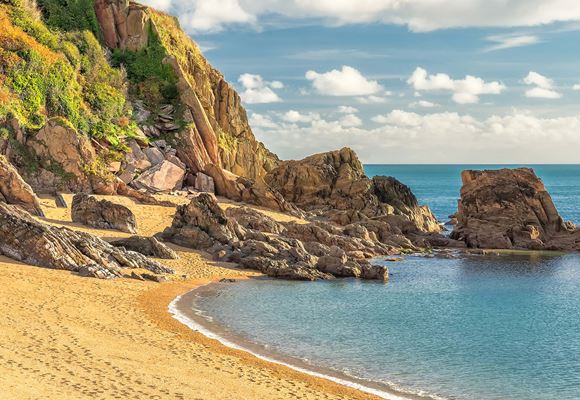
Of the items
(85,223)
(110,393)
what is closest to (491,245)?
(85,223)

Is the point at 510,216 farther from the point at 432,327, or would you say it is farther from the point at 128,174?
the point at 432,327

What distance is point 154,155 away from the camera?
66.8 meters

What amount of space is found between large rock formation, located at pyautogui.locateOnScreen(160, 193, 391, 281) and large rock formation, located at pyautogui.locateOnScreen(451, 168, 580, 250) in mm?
21064

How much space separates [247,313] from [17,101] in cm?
3779

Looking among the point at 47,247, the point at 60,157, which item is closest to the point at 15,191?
the point at 60,157

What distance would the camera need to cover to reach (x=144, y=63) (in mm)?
77375

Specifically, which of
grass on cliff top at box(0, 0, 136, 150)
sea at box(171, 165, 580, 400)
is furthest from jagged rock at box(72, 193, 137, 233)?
grass on cliff top at box(0, 0, 136, 150)

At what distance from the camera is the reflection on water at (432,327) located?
22875mm

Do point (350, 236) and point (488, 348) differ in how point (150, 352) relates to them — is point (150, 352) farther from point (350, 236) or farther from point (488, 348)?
point (350, 236)

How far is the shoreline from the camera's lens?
68.4 ft

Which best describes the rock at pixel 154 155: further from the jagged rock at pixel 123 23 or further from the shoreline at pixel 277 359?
the shoreline at pixel 277 359

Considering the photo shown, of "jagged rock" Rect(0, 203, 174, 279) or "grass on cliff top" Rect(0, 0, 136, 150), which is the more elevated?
"grass on cliff top" Rect(0, 0, 136, 150)

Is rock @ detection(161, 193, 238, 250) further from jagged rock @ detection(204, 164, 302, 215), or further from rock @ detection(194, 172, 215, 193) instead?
jagged rock @ detection(204, 164, 302, 215)

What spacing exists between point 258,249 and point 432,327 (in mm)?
17766
